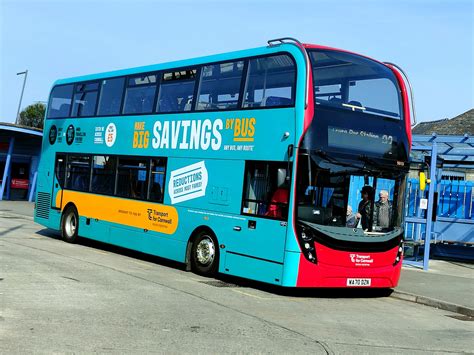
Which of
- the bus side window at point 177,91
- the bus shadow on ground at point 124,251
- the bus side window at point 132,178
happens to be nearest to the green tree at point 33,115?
the bus shadow on ground at point 124,251

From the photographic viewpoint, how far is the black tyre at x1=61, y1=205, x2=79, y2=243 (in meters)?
16.9

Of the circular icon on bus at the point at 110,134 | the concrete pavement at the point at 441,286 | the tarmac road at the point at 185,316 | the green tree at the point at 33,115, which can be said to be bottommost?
the tarmac road at the point at 185,316

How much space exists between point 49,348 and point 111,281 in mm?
4368

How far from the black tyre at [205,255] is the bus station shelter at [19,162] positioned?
24.5 m

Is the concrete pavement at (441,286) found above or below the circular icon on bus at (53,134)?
below

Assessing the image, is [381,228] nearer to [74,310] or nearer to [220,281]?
[220,281]

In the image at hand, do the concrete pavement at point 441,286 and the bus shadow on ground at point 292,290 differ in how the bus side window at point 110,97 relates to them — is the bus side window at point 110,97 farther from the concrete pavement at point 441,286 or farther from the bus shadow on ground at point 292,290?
the concrete pavement at point 441,286

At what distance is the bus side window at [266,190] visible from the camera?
10508 mm

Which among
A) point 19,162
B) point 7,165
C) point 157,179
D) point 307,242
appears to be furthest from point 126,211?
point 19,162

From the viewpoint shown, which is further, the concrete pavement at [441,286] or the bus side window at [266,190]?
the concrete pavement at [441,286]

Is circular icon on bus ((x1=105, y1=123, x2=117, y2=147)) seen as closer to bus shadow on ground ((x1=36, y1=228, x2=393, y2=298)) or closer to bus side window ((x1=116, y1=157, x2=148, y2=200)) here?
bus side window ((x1=116, y1=157, x2=148, y2=200))

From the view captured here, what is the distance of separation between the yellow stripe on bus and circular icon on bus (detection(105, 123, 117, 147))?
1.37 m

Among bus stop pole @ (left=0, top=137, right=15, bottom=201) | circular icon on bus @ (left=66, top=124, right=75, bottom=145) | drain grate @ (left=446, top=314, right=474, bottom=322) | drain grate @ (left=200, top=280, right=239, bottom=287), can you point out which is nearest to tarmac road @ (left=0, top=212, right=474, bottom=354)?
drain grate @ (left=200, top=280, right=239, bottom=287)

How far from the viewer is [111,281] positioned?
10.5 meters
